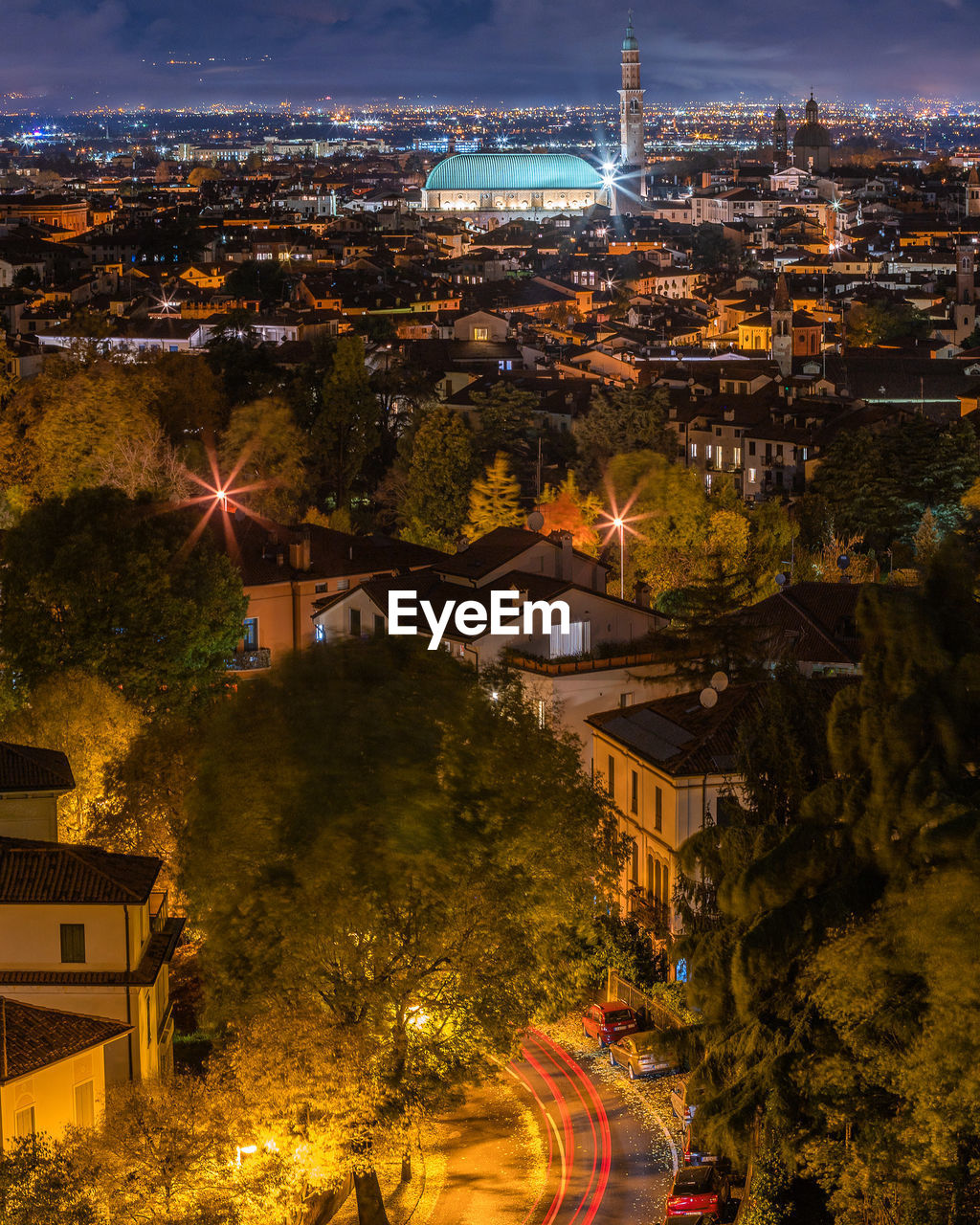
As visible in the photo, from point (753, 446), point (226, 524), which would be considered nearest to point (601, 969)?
point (226, 524)

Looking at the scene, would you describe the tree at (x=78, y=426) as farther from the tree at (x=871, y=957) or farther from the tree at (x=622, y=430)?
the tree at (x=871, y=957)

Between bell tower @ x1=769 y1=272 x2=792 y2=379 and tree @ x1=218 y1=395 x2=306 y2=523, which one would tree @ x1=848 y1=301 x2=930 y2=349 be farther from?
tree @ x1=218 y1=395 x2=306 y2=523

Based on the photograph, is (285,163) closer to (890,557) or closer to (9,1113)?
(890,557)

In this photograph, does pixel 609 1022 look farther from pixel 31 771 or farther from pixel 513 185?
pixel 513 185

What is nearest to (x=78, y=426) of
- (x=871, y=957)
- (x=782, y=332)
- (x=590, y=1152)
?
(x=590, y=1152)

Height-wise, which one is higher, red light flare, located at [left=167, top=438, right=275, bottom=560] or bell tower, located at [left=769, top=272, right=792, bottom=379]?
bell tower, located at [left=769, top=272, right=792, bottom=379]

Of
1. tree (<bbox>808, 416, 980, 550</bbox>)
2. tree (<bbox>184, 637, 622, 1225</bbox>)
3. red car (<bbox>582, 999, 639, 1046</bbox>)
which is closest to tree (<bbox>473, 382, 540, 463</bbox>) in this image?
tree (<bbox>808, 416, 980, 550</bbox>)

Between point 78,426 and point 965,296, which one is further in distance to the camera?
point 965,296
